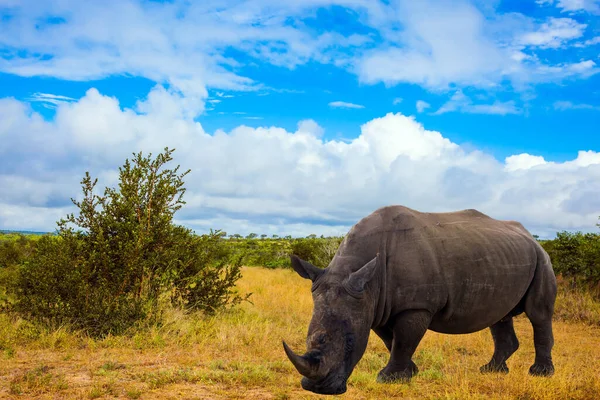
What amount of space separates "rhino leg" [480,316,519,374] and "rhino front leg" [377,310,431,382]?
2.52 metres

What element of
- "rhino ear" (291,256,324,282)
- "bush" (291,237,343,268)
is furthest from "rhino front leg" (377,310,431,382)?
"bush" (291,237,343,268)

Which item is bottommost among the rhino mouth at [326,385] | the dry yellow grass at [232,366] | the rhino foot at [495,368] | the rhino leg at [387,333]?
the rhino foot at [495,368]

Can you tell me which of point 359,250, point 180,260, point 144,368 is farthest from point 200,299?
point 359,250

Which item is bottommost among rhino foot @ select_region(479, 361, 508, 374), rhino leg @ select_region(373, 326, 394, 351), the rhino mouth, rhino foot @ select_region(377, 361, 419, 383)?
rhino foot @ select_region(479, 361, 508, 374)

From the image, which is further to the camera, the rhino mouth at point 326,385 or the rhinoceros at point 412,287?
the rhinoceros at point 412,287

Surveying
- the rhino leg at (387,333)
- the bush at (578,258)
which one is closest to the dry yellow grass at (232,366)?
the rhino leg at (387,333)

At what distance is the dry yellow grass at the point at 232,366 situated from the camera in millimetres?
5945

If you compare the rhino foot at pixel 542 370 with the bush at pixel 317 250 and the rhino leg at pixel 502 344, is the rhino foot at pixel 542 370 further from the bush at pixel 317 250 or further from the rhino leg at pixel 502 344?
the bush at pixel 317 250

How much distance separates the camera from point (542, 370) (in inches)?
299

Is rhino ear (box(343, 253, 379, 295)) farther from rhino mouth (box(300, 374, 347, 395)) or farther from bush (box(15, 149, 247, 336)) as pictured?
bush (box(15, 149, 247, 336))

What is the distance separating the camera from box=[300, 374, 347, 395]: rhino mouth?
15.2ft

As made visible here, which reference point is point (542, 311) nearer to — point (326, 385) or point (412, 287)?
point (412, 287)

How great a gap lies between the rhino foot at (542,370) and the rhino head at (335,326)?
3.75 metres

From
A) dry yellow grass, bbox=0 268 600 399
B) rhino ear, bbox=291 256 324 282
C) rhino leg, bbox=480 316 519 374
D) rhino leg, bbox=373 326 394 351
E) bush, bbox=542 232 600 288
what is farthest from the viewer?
bush, bbox=542 232 600 288
